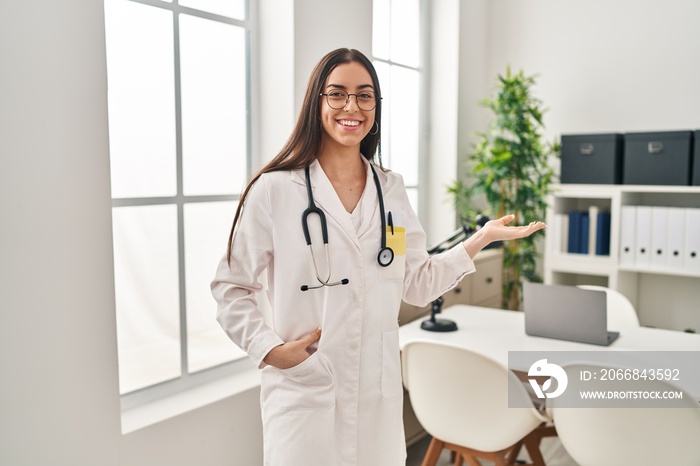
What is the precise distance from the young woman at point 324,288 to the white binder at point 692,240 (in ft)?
7.68

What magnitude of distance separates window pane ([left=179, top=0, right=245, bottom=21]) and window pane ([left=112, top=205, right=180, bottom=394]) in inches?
30.8

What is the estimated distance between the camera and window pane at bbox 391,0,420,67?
3.64 metres

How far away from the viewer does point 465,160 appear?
4152 mm

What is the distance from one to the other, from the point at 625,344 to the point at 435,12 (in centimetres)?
249

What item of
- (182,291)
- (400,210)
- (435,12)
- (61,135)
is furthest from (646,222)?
(61,135)

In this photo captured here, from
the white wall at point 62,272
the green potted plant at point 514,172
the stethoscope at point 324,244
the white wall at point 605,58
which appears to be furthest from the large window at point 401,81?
the stethoscope at point 324,244

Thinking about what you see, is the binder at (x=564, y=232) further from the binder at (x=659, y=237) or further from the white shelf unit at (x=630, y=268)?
the binder at (x=659, y=237)

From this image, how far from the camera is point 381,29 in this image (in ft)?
11.5

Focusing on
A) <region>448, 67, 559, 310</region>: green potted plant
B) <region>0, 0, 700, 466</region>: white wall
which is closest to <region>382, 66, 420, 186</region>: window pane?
<region>448, 67, 559, 310</region>: green potted plant

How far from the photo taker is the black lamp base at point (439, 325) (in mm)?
2641

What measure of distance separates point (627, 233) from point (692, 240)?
328 millimetres

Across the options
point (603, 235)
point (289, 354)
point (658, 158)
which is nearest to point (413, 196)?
point (603, 235)

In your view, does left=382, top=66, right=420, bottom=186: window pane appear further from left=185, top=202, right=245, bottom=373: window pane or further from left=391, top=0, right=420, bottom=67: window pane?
left=185, top=202, right=245, bottom=373: window pane

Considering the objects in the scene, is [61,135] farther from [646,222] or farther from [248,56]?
[646,222]
